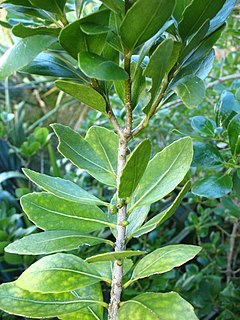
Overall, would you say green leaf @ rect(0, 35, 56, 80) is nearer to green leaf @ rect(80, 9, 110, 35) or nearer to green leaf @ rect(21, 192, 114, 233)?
green leaf @ rect(80, 9, 110, 35)

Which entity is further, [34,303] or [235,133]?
[235,133]

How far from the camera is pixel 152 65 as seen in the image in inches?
14.3

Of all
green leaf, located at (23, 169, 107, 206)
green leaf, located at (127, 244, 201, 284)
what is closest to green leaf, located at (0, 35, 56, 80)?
green leaf, located at (23, 169, 107, 206)

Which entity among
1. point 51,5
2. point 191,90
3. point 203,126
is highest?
point 51,5

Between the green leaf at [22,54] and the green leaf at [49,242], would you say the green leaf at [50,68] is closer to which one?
the green leaf at [22,54]

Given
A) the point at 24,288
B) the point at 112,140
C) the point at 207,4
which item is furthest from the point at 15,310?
the point at 207,4

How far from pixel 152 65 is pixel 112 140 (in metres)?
0.18

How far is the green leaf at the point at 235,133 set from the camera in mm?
561

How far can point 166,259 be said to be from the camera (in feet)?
1.35

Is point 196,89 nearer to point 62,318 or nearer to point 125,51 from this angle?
point 125,51

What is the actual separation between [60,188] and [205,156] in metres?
0.22

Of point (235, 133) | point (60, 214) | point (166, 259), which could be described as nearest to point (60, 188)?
point (60, 214)

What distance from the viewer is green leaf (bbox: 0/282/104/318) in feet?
1.38

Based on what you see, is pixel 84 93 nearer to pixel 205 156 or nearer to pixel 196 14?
pixel 196 14
